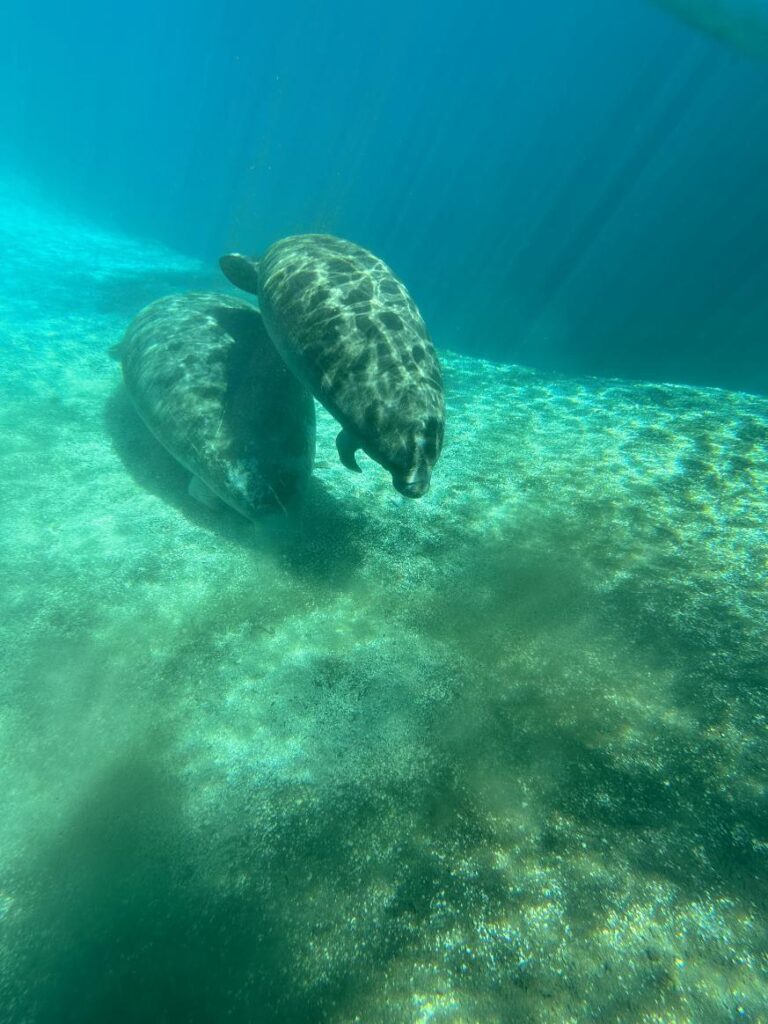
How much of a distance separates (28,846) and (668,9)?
3741cm

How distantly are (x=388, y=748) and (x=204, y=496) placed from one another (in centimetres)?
430

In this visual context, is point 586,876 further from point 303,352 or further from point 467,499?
point 303,352

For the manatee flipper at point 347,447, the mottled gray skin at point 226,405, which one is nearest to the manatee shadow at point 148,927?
the mottled gray skin at point 226,405

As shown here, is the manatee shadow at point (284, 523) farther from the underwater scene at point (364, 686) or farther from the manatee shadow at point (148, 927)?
the manatee shadow at point (148, 927)

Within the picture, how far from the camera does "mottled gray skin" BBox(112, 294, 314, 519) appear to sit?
6.14 metres

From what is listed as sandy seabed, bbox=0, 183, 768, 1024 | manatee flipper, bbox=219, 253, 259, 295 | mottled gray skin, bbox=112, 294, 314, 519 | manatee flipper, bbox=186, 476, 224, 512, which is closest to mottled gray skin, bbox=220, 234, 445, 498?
mottled gray skin, bbox=112, 294, 314, 519

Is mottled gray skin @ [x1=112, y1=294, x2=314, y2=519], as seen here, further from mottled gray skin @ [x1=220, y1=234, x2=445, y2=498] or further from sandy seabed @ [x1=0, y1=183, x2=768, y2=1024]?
mottled gray skin @ [x1=220, y1=234, x2=445, y2=498]

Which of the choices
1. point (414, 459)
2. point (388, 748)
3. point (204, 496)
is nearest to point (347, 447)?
point (414, 459)

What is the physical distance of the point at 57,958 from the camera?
2.69 meters

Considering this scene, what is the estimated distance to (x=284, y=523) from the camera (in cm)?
624

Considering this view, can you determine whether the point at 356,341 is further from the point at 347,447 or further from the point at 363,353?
the point at 347,447

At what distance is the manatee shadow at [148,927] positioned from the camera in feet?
8.18

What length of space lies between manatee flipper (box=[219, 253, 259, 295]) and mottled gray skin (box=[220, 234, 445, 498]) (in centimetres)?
177

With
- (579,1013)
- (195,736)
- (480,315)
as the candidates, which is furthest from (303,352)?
(480,315)
